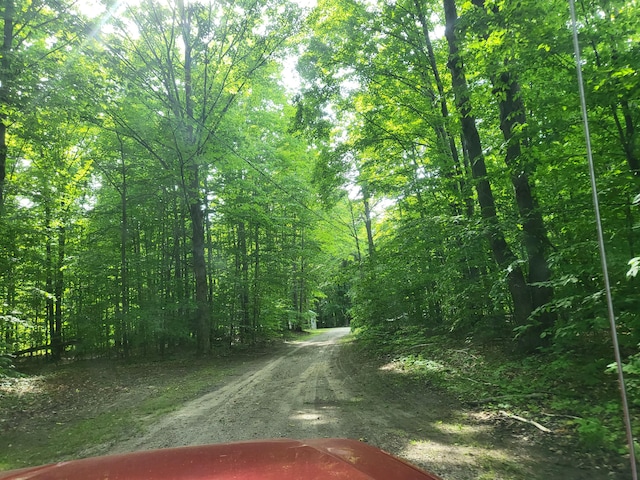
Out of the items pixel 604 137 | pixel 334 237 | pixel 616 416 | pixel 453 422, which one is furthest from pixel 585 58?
pixel 334 237

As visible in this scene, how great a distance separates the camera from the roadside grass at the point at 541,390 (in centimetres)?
418

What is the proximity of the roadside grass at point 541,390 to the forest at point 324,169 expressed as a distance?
0.14 meters

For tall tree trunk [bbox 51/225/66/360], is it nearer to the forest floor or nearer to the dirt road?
the forest floor

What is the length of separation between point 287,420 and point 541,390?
386 centimetres

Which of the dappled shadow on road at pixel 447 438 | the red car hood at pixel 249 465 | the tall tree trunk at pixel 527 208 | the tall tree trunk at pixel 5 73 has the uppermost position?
the tall tree trunk at pixel 5 73

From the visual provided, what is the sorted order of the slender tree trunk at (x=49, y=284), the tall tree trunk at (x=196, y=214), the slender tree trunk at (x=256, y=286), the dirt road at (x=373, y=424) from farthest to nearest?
the slender tree trunk at (x=256, y=286)
the tall tree trunk at (x=196, y=214)
the slender tree trunk at (x=49, y=284)
the dirt road at (x=373, y=424)

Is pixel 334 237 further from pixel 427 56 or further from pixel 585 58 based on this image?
pixel 585 58

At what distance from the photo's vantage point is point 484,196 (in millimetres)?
9023

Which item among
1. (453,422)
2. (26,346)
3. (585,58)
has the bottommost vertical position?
(453,422)

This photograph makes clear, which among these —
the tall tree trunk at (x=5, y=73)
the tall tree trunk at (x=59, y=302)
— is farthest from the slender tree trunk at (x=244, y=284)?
the tall tree trunk at (x=5, y=73)

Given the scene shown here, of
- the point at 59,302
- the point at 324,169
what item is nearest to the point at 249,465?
the point at 324,169

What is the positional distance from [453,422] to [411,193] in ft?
25.9

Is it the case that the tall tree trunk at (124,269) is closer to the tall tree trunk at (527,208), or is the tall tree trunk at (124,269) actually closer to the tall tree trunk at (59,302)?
the tall tree trunk at (59,302)

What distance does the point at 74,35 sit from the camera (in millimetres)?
10930
